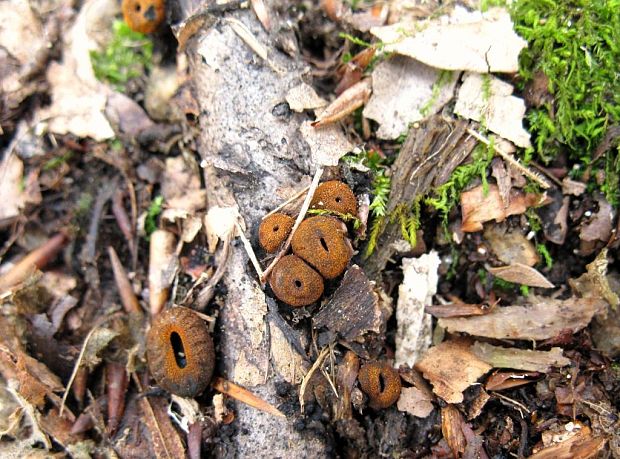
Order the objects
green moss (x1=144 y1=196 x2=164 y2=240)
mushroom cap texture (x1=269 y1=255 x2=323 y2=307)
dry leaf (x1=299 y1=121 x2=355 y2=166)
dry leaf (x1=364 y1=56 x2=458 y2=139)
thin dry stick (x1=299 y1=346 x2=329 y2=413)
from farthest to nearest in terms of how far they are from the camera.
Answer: green moss (x1=144 y1=196 x2=164 y2=240) → dry leaf (x1=364 y1=56 x2=458 y2=139) → dry leaf (x1=299 y1=121 x2=355 y2=166) → thin dry stick (x1=299 y1=346 x2=329 y2=413) → mushroom cap texture (x1=269 y1=255 x2=323 y2=307)

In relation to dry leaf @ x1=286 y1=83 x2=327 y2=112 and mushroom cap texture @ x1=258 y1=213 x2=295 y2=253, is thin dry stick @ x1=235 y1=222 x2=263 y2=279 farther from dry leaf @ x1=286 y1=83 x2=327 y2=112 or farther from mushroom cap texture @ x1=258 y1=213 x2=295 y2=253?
dry leaf @ x1=286 y1=83 x2=327 y2=112

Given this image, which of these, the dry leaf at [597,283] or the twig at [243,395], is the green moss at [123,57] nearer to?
the twig at [243,395]

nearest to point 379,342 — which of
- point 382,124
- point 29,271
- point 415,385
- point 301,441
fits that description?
point 415,385

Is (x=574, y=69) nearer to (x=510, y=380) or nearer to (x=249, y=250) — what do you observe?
(x=510, y=380)

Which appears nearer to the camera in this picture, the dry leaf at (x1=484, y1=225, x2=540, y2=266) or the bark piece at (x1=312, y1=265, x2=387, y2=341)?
the bark piece at (x1=312, y1=265, x2=387, y2=341)

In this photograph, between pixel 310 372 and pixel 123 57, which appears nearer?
pixel 310 372

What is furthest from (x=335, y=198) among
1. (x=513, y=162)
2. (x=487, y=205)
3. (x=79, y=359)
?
(x=79, y=359)

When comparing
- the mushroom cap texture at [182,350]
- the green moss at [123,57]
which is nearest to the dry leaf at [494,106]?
the mushroom cap texture at [182,350]

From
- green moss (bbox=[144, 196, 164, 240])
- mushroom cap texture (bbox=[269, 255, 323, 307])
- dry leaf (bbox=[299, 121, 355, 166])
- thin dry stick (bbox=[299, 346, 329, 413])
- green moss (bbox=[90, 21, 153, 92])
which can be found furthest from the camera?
green moss (bbox=[90, 21, 153, 92])

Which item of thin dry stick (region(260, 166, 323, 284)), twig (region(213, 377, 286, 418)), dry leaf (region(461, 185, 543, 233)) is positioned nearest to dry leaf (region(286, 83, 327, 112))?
thin dry stick (region(260, 166, 323, 284))
